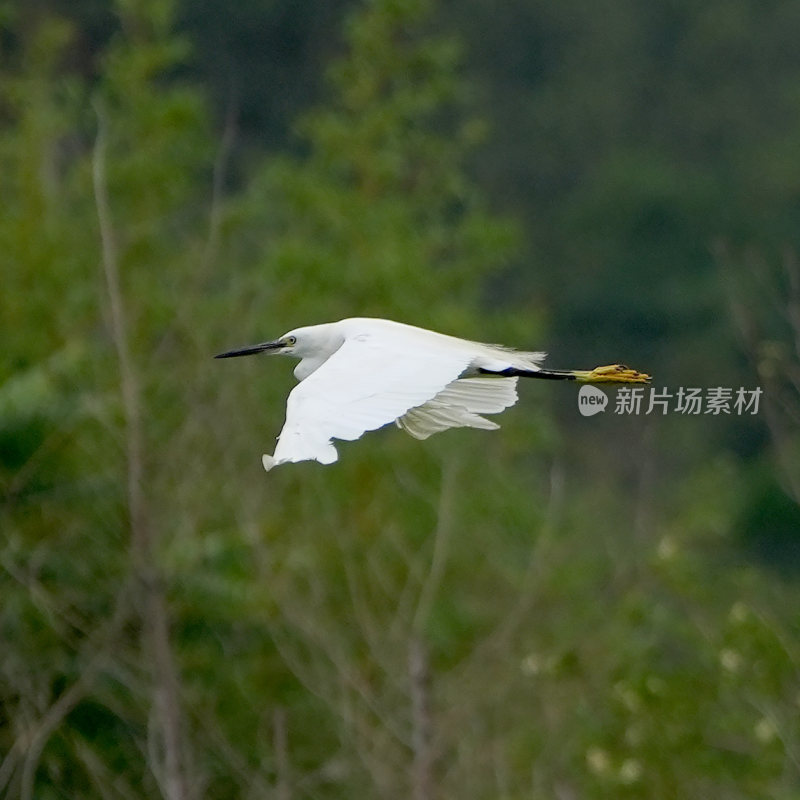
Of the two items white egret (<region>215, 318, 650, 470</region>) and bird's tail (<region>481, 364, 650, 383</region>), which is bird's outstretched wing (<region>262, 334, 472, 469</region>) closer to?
white egret (<region>215, 318, 650, 470</region>)

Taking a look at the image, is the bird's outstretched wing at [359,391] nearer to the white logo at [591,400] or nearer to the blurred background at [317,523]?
the white logo at [591,400]

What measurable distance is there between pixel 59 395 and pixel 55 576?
29.1 inches

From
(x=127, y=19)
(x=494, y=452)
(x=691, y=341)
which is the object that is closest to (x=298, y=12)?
(x=691, y=341)

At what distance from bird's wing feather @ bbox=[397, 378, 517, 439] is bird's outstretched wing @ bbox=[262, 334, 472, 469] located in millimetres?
274

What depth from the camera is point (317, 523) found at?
435 inches

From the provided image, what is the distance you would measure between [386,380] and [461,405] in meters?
0.90

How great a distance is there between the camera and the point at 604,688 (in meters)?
8.72

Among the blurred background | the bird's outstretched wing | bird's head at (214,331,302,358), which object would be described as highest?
the bird's outstretched wing

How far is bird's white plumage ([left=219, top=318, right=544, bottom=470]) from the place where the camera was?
15.3ft

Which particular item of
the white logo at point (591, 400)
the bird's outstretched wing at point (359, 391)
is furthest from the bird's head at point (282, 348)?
the white logo at point (591, 400)

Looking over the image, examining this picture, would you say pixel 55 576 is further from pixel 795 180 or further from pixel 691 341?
pixel 795 180

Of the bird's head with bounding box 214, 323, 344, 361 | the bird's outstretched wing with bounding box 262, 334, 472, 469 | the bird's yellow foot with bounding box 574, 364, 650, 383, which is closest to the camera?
the bird's outstretched wing with bounding box 262, 334, 472, 469

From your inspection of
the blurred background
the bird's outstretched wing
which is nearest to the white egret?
the bird's outstretched wing

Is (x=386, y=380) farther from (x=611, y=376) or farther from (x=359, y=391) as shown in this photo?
(x=611, y=376)
